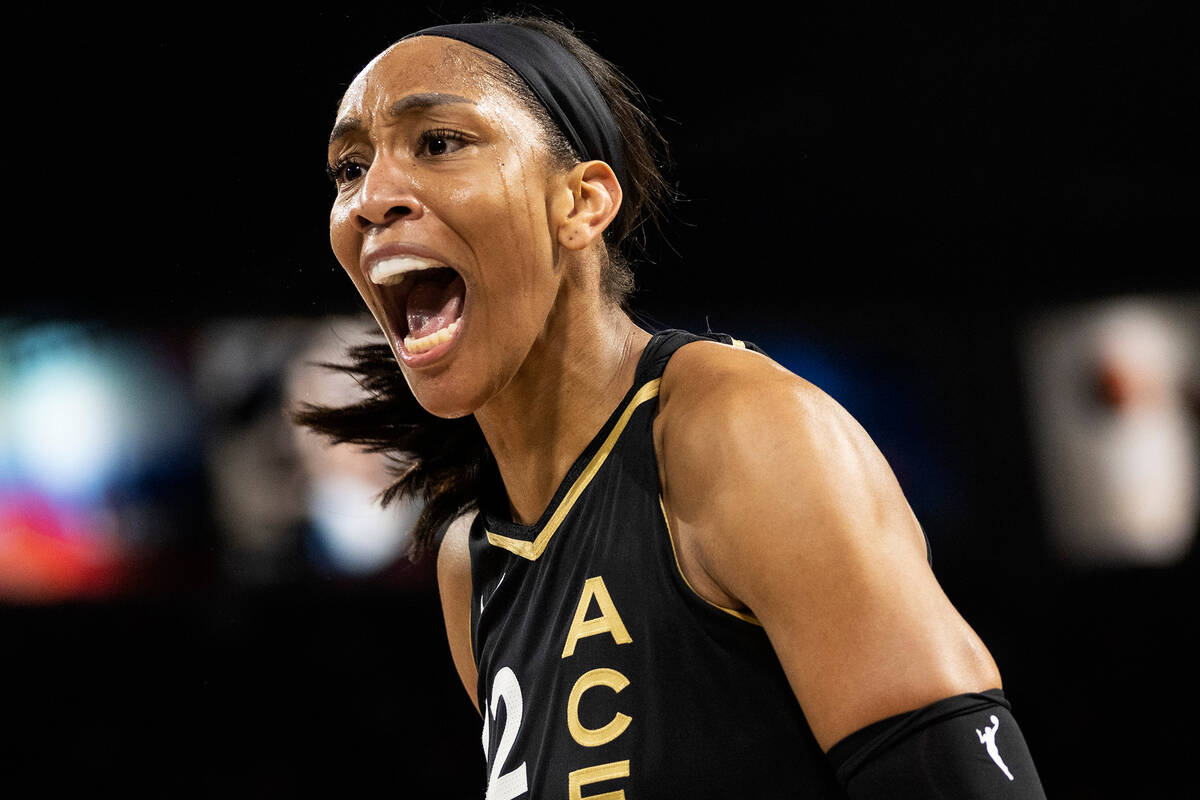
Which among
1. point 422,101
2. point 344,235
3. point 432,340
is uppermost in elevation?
point 422,101

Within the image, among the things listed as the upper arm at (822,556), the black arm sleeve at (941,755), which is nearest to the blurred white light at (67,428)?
the upper arm at (822,556)

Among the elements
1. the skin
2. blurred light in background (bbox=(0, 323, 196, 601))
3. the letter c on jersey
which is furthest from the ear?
blurred light in background (bbox=(0, 323, 196, 601))

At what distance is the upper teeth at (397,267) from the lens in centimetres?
102

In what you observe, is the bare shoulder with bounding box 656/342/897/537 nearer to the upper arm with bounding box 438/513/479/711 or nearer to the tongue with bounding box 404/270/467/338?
the tongue with bounding box 404/270/467/338

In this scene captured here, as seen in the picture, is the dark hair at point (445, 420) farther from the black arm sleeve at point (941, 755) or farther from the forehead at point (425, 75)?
the black arm sleeve at point (941, 755)

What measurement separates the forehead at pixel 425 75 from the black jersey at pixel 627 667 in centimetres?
28

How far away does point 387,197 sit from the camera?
102cm

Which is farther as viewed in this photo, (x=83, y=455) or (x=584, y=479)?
(x=83, y=455)

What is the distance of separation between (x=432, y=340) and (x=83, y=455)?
178 cm

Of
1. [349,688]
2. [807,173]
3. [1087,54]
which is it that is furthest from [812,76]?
[349,688]

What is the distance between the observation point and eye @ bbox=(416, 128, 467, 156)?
3.38 ft

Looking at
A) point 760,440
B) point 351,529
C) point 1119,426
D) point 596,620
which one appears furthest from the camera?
point 351,529


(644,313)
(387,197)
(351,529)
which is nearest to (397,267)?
(387,197)

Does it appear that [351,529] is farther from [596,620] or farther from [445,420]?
[596,620]
